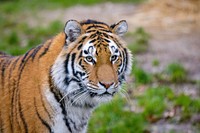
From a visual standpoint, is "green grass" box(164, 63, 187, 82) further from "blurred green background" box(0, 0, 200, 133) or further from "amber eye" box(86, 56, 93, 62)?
"amber eye" box(86, 56, 93, 62)

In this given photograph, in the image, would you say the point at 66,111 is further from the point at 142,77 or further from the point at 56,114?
the point at 142,77

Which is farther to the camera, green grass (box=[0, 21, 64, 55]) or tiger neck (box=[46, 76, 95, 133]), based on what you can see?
green grass (box=[0, 21, 64, 55])

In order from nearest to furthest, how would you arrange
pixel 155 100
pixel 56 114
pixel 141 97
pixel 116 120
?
1. pixel 56 114
2. pixel 116 120
3. pixel 155 100
4. pixel 141 97

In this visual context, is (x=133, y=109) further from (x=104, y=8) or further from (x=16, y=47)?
(x=104, y=8)

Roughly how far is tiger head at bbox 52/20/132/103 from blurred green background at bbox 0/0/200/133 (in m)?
0.49

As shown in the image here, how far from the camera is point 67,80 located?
4.12 metres

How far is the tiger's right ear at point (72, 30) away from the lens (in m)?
4.06

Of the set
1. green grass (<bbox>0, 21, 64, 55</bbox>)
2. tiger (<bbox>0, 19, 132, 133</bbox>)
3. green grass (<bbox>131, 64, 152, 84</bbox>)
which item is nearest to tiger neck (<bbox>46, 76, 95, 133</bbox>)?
tiger (<bbox>0, 19, 132, 133</bbox>)

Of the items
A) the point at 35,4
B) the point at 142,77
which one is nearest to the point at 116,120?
the point at 142,77

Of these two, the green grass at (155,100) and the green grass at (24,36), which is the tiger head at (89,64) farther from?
the green grass at (24,36)

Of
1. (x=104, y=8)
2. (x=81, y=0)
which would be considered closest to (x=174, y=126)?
(x=104, y=8)

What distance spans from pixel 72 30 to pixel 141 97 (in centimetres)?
312

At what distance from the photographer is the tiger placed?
13.3 ft

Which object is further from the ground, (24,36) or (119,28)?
(24,36)
